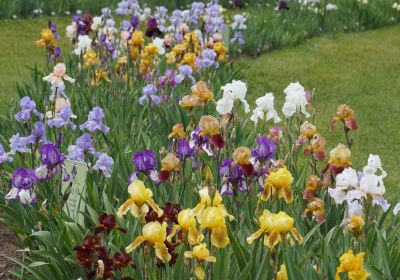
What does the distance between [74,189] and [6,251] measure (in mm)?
678

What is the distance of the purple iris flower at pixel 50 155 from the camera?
3293mm

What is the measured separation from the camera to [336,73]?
879cm

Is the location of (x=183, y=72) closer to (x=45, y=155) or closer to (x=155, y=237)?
(x=45, y=155)

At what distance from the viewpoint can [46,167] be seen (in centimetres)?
341

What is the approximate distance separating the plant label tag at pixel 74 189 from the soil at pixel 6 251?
1.22 feet

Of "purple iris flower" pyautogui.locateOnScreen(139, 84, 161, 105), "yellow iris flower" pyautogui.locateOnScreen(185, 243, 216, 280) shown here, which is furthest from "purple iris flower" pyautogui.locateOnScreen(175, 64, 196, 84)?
"yellow iris flower" pyautogui.locateOnScreen(185, 243, 216, 280)

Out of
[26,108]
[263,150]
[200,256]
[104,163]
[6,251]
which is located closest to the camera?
[200,256]

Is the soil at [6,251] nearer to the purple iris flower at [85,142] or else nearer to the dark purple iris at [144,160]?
the purple iris flower at [85,142]

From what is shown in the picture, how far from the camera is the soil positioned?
3.69 metres

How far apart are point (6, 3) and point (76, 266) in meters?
7.98

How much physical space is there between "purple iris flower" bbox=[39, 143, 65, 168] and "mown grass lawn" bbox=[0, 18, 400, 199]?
287 cm

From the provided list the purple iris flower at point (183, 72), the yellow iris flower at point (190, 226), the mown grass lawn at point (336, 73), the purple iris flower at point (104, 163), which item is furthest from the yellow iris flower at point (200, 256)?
the mown grass lawn at point (336, 73)

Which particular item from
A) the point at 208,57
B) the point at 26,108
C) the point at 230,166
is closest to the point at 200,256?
the point at 230,166

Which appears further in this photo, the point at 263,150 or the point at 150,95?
the point at 150,95
